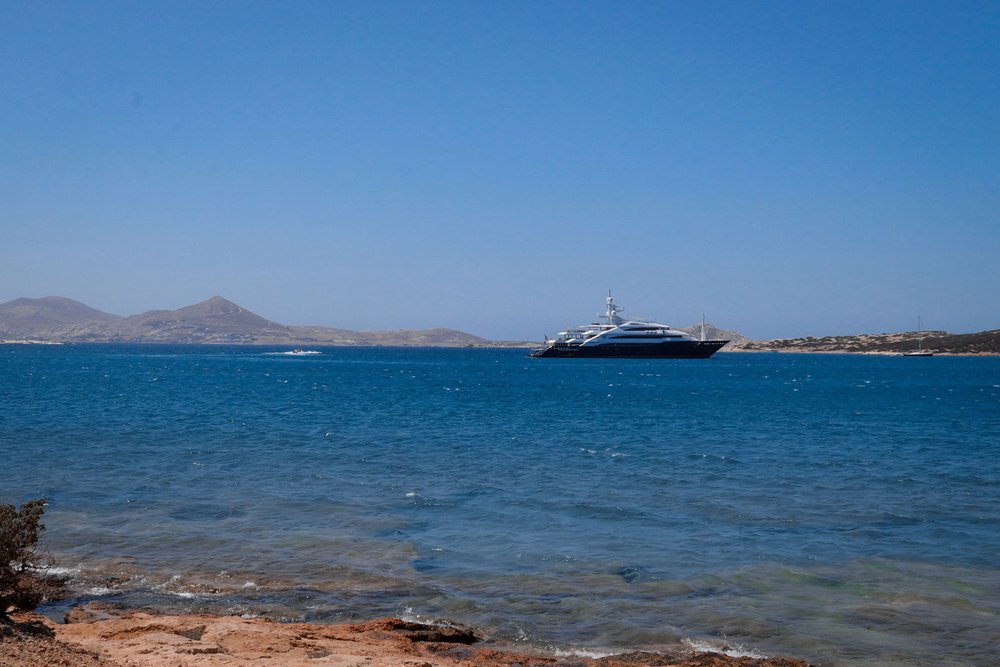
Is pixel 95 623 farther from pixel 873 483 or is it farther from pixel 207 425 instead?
pixel 207 425

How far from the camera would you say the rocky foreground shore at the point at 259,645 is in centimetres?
732

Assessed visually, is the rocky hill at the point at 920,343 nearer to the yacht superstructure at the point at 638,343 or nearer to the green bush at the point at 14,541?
the yacht superstructure at the point at 638,343

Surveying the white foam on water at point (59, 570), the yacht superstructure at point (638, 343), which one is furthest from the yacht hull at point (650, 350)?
the white foam on water at point (59, 570)

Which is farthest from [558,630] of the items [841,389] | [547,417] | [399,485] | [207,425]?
[841,389]

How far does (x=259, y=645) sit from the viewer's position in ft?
26.6

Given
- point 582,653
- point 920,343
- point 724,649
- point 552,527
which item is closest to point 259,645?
point 582,653

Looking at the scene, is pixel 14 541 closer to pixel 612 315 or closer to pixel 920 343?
pixel 612 315

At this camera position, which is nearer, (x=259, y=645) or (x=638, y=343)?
(x=259, y=645)

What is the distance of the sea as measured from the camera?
999 centimetres

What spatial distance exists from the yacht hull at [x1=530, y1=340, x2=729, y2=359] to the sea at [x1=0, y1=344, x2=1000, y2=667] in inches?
3334

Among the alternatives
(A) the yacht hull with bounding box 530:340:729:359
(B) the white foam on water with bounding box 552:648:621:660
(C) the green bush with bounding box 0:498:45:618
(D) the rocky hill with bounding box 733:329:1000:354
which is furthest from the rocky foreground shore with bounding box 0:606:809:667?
(D) the rocky hill with bounding box 733:329:1000:354

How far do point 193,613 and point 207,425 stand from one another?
23426mm

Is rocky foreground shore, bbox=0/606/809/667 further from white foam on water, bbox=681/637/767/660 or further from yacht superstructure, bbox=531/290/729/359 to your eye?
yacht superstructure, bbox=531/290/729/359

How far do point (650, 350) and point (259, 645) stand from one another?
371 ft
